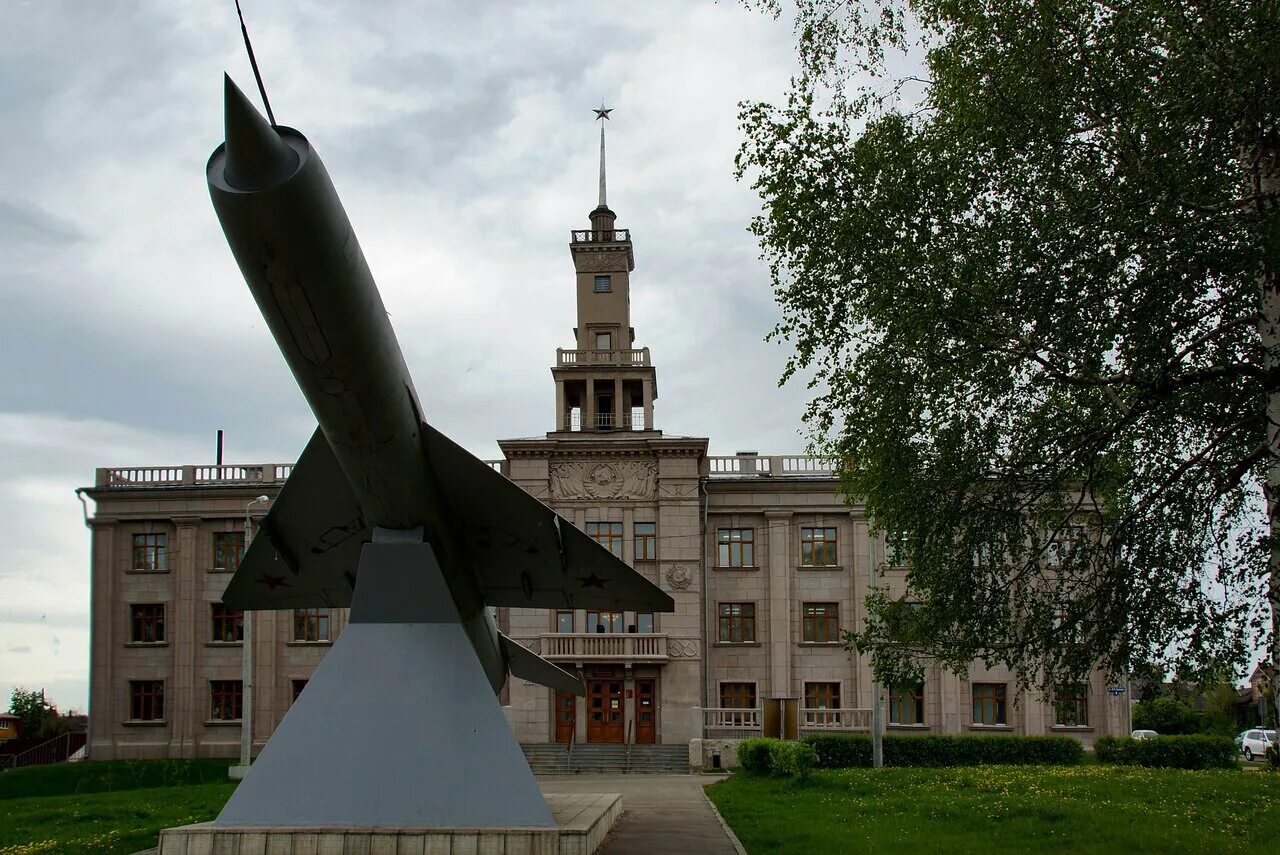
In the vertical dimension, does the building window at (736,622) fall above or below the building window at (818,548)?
below

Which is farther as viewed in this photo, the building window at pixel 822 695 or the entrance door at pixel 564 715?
the building window at pixel 822 695

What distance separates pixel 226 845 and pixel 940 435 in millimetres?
9019

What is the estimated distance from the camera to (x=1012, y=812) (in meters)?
17.2

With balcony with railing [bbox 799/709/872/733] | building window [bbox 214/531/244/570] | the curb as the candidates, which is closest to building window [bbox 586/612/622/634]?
balcony with railing [bbox 799/709/872/733]

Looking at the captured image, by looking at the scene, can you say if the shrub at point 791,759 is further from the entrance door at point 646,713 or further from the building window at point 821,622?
the building window at point 821,622

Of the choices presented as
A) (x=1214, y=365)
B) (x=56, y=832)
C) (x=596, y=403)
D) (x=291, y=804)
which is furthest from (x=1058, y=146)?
(x=596, y=403)

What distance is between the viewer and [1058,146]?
12.8 metres

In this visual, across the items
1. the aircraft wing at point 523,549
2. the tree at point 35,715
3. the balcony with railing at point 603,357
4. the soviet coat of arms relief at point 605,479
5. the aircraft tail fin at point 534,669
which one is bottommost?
the tree at point 35,715

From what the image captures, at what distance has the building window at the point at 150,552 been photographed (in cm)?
4412

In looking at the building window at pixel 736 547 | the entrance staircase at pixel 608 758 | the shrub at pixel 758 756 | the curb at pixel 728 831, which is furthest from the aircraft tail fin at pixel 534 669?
the building window at pixel 736 547

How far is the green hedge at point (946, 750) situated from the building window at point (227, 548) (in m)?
22.4

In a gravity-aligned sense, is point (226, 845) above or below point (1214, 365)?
below

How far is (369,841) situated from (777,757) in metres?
15.8

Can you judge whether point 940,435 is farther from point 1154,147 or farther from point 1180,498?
point 1154,147
